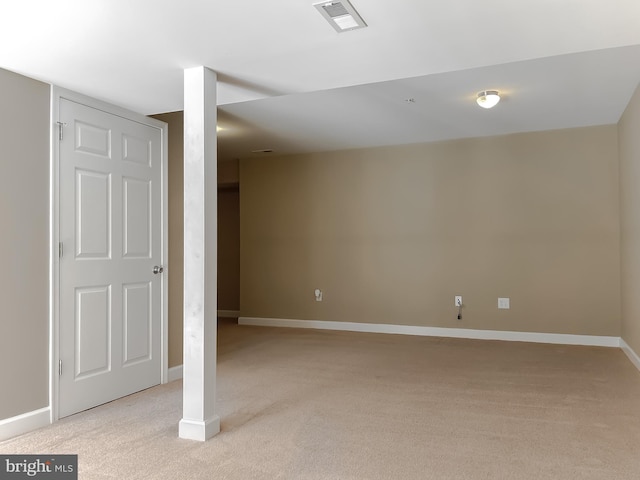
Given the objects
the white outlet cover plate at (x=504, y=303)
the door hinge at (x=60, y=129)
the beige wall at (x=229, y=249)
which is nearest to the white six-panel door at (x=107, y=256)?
the door hinge at (x=60, y=129)

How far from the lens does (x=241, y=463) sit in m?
2.45

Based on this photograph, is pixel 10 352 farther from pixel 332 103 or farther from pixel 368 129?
pixel 368 129

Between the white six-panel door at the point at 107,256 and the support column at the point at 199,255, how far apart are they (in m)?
0.89

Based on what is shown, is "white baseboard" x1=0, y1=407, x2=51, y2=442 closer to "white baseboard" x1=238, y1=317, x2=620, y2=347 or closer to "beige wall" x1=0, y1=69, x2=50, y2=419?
"beige wall" x1=0, y1=69, x2=50, y2=419

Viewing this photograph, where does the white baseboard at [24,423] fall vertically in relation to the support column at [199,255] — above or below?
below

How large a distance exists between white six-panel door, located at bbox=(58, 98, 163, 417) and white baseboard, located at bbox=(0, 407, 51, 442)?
13 centimetres

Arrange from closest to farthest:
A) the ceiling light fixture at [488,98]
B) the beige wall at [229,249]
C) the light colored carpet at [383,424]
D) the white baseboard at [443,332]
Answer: the light colored carpet at [383,424], the ceiling light fixture at [488,98], the white baseboard at [443,332], the beige wall at [229,249]

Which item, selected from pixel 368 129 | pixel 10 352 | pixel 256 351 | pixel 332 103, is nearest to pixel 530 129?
pixel 368 129

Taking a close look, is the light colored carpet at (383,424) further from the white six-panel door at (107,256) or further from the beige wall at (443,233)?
the beige wall at (443,233)

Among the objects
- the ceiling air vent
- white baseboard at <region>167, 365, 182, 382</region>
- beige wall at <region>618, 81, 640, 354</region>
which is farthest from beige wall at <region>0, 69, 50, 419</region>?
beige wall at <region>618, 81, 640, 354</region>

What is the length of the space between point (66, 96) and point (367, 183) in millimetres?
4135

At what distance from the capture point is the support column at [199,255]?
283cm

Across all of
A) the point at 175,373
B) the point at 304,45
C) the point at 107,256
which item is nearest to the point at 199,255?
the point at 107,256

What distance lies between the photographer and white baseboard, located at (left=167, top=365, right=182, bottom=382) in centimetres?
408
